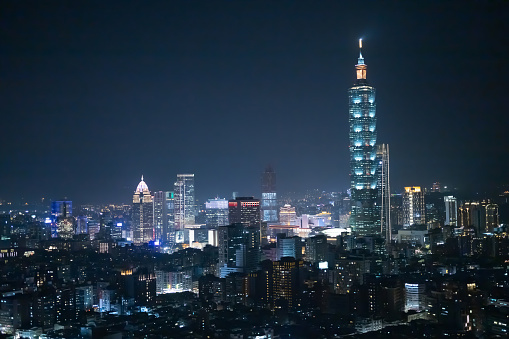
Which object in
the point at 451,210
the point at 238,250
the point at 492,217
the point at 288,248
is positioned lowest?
the point at 288,248

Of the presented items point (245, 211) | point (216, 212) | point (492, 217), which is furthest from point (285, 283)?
point (216, 212)

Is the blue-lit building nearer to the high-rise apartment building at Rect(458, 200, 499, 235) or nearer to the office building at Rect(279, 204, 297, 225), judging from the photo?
the office building at Rect(279, 204, 297, 225)

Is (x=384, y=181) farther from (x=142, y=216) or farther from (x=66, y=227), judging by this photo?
(x=66, y=227)

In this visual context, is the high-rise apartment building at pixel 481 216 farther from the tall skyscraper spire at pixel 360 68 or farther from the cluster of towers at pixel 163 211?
the cluster of towers at pixel 163 211

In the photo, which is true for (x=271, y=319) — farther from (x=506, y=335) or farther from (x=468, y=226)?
(x=468, y=226)

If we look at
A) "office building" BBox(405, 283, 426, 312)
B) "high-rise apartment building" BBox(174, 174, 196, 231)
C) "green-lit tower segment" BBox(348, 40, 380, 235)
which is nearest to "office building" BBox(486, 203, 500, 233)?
"green-lit tower segment" BBox(348, 40, 380, 235)

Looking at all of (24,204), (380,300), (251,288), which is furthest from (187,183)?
(380,300)

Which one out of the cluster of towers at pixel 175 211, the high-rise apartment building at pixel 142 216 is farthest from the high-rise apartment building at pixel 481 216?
the high-rise apartment building at pixel 142 216
